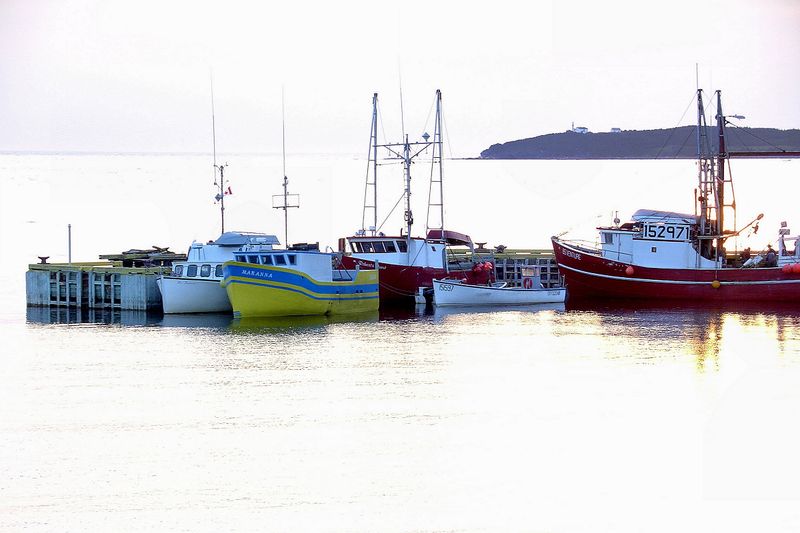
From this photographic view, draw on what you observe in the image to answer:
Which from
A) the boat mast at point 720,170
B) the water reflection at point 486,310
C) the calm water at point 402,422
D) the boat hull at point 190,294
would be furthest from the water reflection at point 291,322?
the boat mast at point 720,170

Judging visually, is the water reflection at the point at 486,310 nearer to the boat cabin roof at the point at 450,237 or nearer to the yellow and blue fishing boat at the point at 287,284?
the yellow and blue fishing boat at the point at 287,284

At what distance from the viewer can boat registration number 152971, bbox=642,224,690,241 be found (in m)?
64.0

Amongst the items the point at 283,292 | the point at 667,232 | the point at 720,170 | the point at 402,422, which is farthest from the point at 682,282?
the point at 402,422

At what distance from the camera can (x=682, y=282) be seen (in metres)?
63.1

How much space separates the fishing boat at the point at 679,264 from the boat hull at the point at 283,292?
1406 centimetres

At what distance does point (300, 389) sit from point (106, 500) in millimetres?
12255

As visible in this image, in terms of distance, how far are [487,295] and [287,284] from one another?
36.8 feet

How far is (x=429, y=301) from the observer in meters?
60.6

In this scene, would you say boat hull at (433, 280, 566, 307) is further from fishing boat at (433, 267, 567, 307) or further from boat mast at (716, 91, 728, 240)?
boat mast at (716, 91, 728, 240)

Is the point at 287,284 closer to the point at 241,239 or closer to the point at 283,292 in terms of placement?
the point at 283,292

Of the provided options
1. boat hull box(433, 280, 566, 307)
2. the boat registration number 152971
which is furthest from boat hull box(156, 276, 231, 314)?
the boat registration number 152971

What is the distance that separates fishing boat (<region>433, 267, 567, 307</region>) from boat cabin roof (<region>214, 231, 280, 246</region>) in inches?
305

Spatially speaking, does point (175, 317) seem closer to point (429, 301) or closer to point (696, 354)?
point (429, 301)

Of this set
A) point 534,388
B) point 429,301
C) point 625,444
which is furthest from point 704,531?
point 429,301
